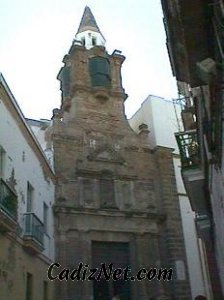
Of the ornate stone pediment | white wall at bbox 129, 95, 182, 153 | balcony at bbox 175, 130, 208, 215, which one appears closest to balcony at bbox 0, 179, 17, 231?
balcony at bbox 175, 130, 208, 215

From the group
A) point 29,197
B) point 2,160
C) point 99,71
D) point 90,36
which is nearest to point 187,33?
point 2,160

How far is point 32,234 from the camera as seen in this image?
12.7m

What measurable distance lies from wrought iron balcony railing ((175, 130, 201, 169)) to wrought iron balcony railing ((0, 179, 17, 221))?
4649 millimetres

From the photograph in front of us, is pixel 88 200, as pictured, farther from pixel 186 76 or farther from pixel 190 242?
pixel 186 76

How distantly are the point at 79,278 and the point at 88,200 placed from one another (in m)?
3.32

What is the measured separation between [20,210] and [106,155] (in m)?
7.80

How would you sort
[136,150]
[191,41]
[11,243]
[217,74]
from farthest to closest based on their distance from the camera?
1. [136,150]
2. [11,243]
3. [191,41]
4. [217,74]

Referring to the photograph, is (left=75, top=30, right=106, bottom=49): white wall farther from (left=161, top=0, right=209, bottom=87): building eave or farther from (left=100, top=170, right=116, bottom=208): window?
(left=161, top=0, right=209, bottom=87): building eave

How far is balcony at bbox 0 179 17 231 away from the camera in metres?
10.3

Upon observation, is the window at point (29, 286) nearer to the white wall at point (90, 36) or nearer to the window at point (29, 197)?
the window at point (29, 197)

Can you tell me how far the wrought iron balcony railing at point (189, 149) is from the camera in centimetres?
1106

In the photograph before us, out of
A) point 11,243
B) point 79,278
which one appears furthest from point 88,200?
point 11,243

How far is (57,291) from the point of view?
52.6 feet

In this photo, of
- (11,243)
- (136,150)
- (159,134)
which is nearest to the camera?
(11,243)
